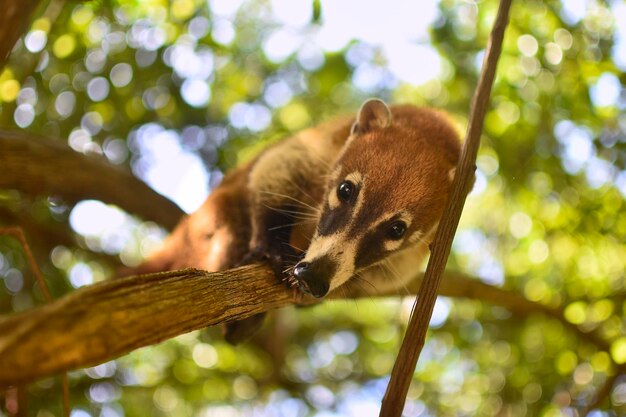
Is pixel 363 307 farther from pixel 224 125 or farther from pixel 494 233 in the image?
pixel 224 125

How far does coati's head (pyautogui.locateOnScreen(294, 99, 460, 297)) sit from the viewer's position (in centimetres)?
317

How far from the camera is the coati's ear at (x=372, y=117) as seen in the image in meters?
3.99

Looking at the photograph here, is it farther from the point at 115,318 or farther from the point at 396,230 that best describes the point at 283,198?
the point at 115,318

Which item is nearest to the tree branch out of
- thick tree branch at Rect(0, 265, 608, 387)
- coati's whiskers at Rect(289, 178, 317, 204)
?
thick tree branch at Rect(0, 265, 608, 387)

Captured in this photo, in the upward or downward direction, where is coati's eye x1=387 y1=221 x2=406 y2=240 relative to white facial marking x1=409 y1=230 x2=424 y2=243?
downward

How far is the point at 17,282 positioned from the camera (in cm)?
518

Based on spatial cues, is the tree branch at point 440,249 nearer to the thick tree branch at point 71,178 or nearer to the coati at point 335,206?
the coati at point 335,206

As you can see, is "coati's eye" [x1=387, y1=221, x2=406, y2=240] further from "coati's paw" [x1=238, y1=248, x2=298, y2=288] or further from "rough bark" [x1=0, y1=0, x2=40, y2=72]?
"rough bark" [x1=0, y1=0, x2=40, y2=72]

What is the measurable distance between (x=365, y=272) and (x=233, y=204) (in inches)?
40.6

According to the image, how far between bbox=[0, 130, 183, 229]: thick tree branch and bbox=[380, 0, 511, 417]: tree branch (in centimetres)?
300

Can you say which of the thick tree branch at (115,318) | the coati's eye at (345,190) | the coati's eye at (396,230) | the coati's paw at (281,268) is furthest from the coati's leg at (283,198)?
the thick tree branch at (115,318)

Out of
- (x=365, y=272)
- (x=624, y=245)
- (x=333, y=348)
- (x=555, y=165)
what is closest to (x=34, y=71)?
(x=365, y=272)

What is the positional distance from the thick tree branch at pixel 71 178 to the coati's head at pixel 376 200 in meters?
1.97

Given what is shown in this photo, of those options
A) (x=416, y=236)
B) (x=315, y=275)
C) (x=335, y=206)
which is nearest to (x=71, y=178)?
(x=335, y=206)
